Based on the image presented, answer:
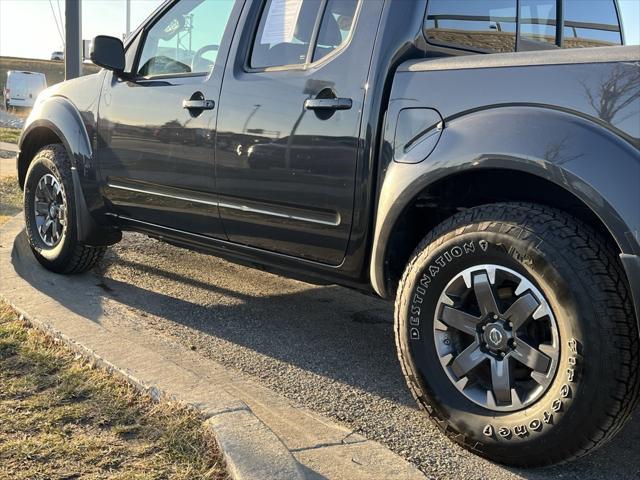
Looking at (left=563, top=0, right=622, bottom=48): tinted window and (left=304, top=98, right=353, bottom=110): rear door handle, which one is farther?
(left=563, top=0, right=622, bottom=48): tinted window

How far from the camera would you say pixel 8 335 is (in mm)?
3238

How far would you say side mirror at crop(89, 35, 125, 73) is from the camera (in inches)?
150

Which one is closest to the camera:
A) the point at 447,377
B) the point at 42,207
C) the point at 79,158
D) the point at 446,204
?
the point at 447,377

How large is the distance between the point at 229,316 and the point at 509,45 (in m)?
2.18

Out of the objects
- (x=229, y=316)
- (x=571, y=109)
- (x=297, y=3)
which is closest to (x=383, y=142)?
(x=571, y=109)

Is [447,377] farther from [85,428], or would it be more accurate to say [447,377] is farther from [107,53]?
[107,53]

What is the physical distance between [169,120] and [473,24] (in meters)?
1.65

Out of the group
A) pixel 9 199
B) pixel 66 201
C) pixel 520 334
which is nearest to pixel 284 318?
pixel 66 201

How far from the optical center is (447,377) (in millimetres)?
2465

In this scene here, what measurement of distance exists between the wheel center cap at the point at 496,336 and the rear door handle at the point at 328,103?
1.08 metres

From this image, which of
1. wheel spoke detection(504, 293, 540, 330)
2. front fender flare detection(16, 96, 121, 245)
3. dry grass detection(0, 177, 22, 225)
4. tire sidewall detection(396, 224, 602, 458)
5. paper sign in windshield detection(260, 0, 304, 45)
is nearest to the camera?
tire sidewall detection(396, 224, 602, 458)

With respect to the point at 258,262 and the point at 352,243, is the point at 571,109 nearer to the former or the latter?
the point at 352,243

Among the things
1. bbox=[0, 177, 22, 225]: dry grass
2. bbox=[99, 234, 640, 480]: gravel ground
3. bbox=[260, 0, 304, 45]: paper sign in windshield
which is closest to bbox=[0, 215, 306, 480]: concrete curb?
bbox=[99, 234, 640, 480]: gravel ground

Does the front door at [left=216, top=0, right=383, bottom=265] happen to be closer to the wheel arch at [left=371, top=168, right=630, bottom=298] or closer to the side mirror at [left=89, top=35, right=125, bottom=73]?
the wheel arch at [left=371, top=168, right=630, bottom=298]
